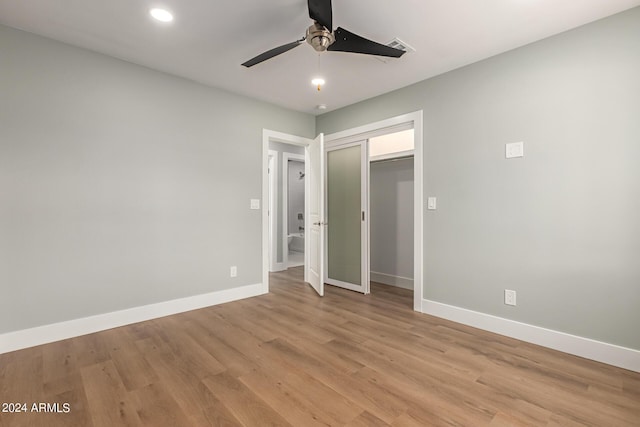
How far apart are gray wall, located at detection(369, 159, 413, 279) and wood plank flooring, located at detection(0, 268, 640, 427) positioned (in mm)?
1536

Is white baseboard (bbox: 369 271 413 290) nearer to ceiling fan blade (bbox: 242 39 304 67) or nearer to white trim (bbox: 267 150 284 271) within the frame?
white trim (bbox: 267 150 284 271)

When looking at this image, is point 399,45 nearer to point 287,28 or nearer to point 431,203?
point 287,28

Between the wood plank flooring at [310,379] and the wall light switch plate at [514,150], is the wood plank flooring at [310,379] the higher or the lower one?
the lower one

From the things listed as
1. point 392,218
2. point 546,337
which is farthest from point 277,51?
point 546,337

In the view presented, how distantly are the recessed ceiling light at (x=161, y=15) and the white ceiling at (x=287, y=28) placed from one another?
0.18 feet

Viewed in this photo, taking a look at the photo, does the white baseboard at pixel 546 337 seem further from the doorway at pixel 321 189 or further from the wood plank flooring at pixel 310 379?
the doorway at pixel 321 189

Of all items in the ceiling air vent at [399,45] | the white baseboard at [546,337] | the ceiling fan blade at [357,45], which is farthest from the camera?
the ceiling air vent at [399,45]

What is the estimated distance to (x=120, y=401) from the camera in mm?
1751

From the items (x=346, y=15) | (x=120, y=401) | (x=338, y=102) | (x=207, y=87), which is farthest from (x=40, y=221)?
(x=338, y=102)

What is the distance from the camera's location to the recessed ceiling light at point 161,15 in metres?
2.19

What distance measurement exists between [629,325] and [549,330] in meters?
0.50

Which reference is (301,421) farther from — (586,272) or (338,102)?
(338,102)

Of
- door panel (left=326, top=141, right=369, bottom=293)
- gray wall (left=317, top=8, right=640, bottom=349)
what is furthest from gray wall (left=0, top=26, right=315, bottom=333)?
gray wall (left=317, top=8, right=640, bottom=349)

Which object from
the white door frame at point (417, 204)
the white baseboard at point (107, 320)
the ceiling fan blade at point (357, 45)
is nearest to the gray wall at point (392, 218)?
the white door frame at point (417, 204)
